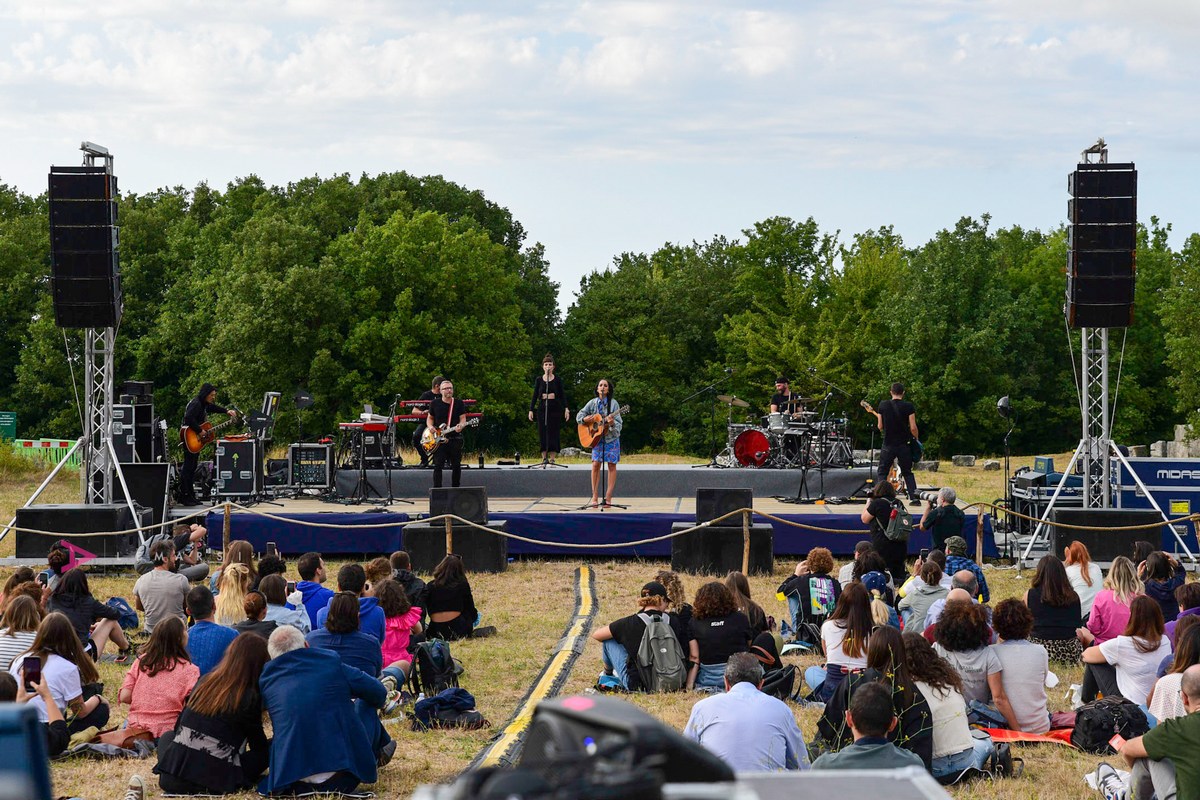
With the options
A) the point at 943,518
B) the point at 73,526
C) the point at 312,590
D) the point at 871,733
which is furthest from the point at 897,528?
the point at 73,526

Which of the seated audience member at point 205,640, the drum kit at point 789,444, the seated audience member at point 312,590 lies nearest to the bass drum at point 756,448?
the drum kit at point 789,444

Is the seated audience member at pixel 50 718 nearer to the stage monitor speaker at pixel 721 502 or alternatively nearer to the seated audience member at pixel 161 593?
A: the seated audience member at pixel 161 593

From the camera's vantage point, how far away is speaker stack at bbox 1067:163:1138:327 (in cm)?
1403

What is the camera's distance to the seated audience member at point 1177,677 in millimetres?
6344

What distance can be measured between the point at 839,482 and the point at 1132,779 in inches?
491

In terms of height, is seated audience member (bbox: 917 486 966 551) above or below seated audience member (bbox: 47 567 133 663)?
above

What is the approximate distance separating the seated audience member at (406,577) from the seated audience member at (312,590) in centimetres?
54

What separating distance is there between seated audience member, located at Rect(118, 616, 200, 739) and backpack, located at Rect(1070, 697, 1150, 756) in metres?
5.01

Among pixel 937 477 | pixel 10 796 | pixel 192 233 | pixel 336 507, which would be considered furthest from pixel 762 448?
pixel 192 233

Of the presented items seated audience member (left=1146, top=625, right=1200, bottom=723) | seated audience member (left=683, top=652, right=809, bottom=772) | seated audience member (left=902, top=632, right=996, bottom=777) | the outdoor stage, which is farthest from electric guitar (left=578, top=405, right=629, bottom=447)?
seated audience member (left=683, top=652, right=809, bottom=772)

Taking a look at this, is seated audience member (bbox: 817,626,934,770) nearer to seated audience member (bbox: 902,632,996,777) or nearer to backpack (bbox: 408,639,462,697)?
seated audience member (bbox: 902,632,996,777)

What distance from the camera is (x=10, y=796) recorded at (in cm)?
188

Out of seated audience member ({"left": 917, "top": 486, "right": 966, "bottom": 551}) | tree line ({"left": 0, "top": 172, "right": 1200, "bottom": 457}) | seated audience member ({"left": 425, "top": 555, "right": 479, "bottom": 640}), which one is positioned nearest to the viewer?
seated audience member ({"left": 425, "top": 555, "right": 479, "bottom": 640})

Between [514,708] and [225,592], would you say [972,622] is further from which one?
[225,592]
